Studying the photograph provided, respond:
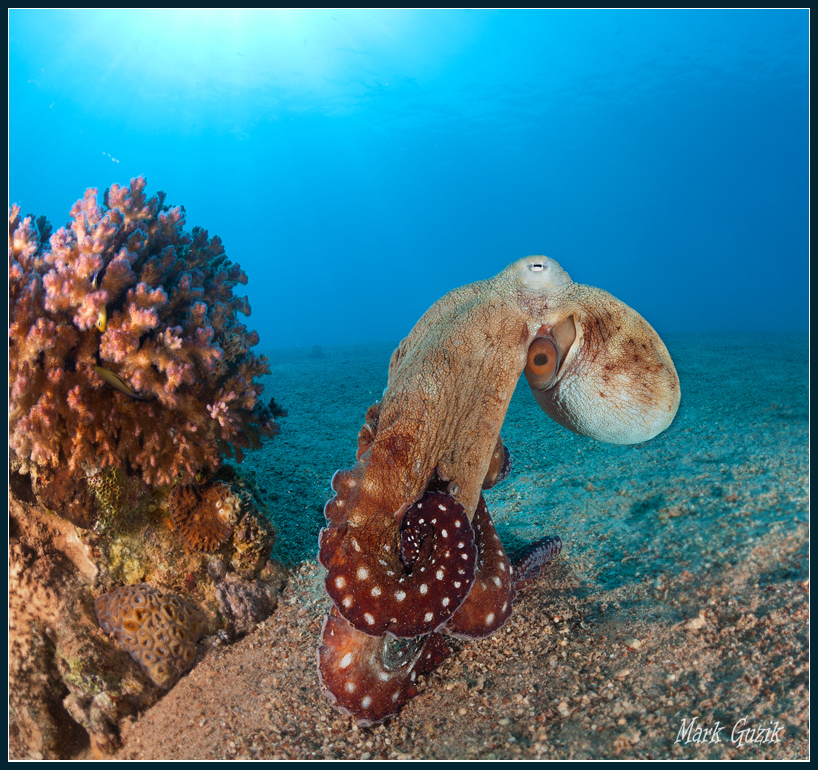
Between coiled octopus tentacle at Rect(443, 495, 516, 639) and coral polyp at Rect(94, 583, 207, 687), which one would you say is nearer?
coiled octopus tentacle at Rect(443, 495, 516, 639)

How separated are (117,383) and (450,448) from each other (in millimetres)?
2247

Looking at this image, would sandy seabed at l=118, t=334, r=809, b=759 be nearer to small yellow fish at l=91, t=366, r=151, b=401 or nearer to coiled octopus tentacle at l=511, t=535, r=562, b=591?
coiled octopus tentacle at l=511, t=535, r=562, b=591

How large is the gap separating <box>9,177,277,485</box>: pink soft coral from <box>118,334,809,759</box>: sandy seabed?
1318 mm

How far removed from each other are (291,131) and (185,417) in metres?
121

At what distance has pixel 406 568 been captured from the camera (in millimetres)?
2049

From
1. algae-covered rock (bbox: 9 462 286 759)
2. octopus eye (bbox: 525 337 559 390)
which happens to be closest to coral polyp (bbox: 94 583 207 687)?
algae-covered rock (bbox: 9 462 286 759)

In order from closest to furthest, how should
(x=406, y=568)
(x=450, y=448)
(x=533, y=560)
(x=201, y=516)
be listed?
(x=406, y=568) → (x=450, y=448) → (x=533, y=560) → (x=201, y=516)

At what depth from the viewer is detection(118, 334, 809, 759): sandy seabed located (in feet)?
7.00

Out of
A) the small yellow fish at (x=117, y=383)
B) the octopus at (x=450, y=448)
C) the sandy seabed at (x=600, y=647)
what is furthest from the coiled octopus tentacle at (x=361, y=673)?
the small yellow fish at (x=117, y=383)

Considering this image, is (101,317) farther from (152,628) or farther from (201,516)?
(152,628)

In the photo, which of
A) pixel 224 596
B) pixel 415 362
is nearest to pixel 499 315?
pixel 415 362

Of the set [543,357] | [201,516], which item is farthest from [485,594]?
[201,516]

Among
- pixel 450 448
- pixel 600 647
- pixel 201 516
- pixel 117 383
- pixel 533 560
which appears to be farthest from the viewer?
pixel 201 516

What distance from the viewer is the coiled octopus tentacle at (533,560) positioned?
3027 mm
